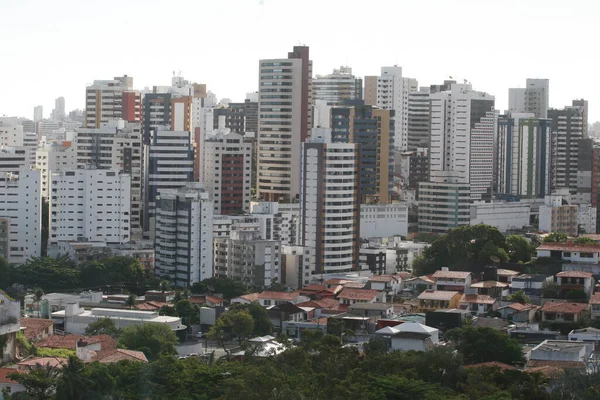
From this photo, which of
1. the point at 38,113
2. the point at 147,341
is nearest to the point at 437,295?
the point at 147,341

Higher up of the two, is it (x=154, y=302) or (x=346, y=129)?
(x=346, y=129)

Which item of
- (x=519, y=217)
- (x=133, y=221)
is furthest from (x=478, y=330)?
(x=519, y=217)

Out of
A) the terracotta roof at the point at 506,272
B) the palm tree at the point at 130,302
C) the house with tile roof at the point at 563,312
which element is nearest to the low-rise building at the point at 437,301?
the house with tile roof at the point at 563,312

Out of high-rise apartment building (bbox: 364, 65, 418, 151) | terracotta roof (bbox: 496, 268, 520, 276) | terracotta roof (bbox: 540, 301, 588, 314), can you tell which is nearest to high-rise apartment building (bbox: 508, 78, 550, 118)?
high-rise apartment building (bbox: 364, 65, 418, 151)

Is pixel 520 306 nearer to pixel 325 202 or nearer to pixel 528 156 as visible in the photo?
pixel 325 202

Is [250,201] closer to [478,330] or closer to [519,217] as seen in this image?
[519,217]

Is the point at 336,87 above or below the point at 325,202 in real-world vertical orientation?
above
